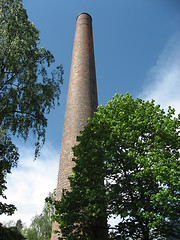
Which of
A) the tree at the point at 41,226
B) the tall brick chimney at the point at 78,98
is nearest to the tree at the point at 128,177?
the tall brick chimney at the point at 78,98

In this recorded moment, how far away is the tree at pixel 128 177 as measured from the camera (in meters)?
7.36

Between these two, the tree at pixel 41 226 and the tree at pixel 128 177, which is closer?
the tree at pixel 128 177

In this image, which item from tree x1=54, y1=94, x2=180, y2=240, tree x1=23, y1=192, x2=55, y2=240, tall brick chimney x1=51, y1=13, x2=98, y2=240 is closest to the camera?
tree x1=54, y1=94, x2=180, y2=240

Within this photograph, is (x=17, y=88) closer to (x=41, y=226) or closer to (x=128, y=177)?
(x=128, y=177)

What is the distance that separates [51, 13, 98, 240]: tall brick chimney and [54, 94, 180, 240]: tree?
250cm

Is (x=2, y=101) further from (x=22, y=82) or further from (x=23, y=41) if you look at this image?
(x=23, y=41)

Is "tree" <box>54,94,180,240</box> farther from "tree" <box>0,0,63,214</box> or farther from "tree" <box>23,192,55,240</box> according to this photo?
"tree" <box>23,192,55,240</box>

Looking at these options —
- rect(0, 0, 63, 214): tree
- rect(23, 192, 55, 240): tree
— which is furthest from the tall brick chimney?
Result: rect(23, 192, 55, 240): tree

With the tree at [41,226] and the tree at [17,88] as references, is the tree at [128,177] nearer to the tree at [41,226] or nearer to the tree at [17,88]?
the tree at [17,88]

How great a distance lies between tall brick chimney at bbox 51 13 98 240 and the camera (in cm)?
1181

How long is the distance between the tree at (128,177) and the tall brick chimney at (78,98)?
2.50 meters

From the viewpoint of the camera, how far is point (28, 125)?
11594mm

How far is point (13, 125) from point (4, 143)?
3.82 feet

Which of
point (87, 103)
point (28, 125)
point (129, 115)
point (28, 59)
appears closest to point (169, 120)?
point (129, 115)
